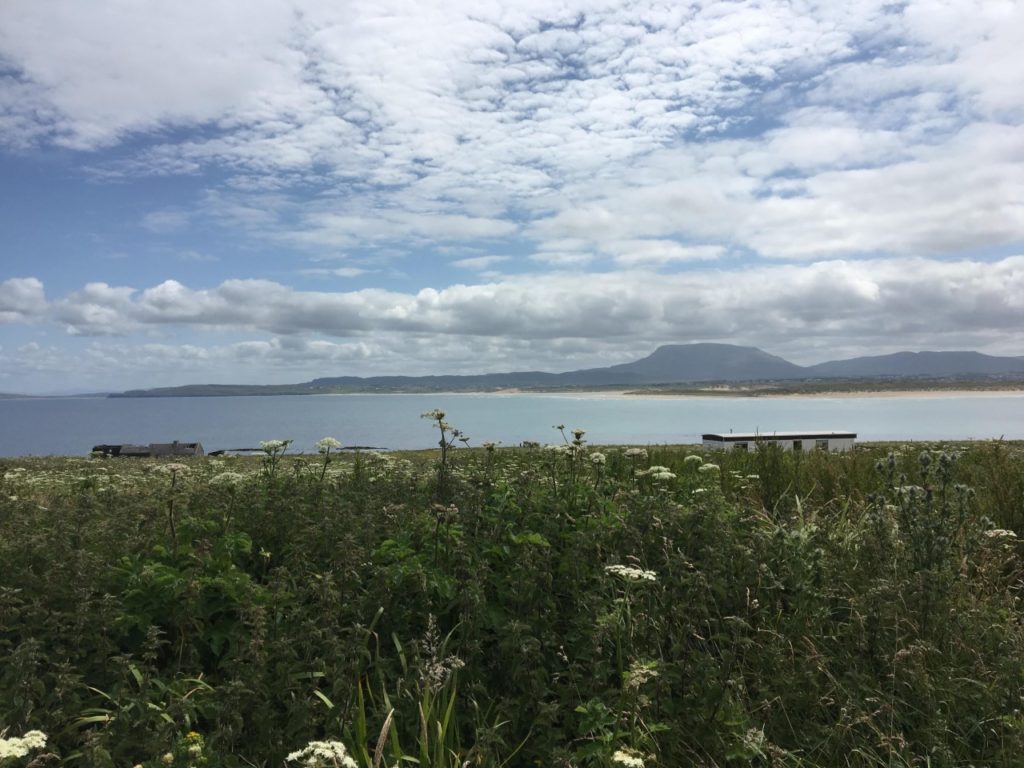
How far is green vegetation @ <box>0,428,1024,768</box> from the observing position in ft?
11.5

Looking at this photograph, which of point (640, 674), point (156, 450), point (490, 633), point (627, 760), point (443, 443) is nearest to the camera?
point (627, 760)

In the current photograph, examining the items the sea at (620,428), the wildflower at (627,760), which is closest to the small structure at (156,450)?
the sea at (620,428)

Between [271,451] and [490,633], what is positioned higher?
[271,451]

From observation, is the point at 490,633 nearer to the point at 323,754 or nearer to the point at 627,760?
the point at 627,760

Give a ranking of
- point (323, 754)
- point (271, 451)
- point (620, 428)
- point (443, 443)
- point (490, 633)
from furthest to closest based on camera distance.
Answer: point (620, 428), point (271, 451), point (443, 443), point (490, 633), point (323, 754)

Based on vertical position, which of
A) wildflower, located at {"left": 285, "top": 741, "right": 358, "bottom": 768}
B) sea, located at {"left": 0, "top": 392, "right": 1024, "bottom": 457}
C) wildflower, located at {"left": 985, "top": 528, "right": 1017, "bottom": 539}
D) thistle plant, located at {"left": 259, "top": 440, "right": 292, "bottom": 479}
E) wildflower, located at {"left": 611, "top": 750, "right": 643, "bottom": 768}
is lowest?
sea, located at {"left": 0, "top": 392, "right": 1024, "bottom": 457}

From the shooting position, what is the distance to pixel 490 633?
463 centimetres

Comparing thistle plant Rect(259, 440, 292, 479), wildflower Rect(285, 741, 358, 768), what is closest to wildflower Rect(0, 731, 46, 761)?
wildflower Rect(285, 741, 358, 768)

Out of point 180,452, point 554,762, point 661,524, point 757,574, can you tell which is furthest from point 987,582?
point 180,452

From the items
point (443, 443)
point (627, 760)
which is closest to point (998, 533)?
point (627, 760)

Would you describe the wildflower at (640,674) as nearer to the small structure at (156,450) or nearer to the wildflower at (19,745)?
the wildflower at (19,745)

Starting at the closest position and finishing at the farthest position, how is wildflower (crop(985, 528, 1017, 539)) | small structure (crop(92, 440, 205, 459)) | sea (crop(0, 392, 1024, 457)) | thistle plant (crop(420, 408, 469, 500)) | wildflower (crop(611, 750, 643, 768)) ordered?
wildflower (crop(611, 750, 643, 768)) → wildflower (crop(985, 528, 1017, 539)) → thistle plant (crop(420, 408, 469, 500)) → small structure (crop(92, 440, 205, 459)) → sea (crop(0, 392, 1024, 457))

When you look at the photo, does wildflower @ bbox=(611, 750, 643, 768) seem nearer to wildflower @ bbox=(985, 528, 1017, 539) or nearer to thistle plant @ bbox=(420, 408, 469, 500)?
thistle plant @ bbox=(420, 408, 469, 500)

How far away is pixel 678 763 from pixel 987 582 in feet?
11.7
